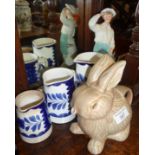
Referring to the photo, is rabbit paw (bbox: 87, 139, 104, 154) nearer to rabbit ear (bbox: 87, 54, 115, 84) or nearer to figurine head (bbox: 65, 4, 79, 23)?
rabbit ear (bbox: 87, 54, 115, 84)

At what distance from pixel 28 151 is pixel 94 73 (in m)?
0.29

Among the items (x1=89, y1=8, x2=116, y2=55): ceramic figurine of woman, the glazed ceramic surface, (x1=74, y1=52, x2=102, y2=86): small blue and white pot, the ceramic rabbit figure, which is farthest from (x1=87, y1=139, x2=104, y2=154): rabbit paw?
the glazed ceramic surface

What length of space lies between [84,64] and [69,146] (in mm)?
259

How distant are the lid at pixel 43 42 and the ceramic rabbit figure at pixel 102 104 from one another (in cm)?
31

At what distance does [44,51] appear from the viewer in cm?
73

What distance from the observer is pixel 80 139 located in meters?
0.59

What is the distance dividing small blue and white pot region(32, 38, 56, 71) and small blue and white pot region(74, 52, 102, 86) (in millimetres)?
124

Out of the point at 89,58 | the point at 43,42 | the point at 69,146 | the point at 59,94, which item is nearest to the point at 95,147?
the point at 69,146

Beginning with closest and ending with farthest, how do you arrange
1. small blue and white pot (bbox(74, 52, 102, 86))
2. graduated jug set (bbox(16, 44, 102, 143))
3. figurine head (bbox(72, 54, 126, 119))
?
figurine head (bbox(72, 54, 126, 119)) → graduated jug set (bbox(16, 44, 102, 143)) → small blue and white pot (bbox(74, 52, 102, 86))

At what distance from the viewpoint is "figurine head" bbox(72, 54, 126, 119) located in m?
0.43

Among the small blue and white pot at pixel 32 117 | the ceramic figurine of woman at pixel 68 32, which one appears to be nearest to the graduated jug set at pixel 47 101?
the small blue and white pot at pixel 32 117
